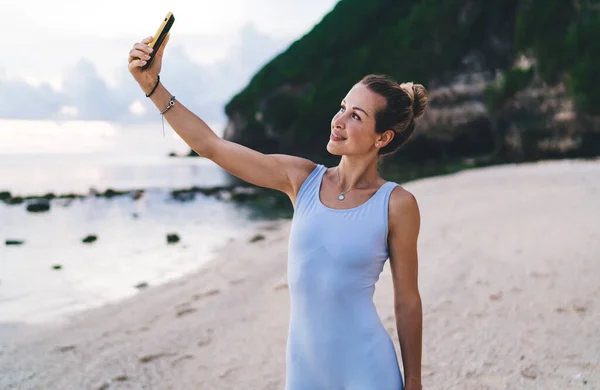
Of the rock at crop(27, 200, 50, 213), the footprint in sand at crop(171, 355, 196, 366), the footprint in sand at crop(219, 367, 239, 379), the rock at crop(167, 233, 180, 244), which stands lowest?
the rock at crop(27, 200, 50, 213)

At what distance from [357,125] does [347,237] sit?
0.51 meters

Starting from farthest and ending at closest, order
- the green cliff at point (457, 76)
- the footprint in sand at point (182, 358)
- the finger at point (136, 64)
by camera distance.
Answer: the green cliff at point (457, 76) → the footprint in sand at point (182, 358) → the finger at point (136, 64)

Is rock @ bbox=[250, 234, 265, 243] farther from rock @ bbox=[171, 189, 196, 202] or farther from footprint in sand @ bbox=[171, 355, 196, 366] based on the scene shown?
rock @ bbox=[171, 189, 196, 202]

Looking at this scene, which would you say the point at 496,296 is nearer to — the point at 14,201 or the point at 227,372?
the point at 227,372

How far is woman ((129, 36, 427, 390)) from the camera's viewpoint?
2.12m

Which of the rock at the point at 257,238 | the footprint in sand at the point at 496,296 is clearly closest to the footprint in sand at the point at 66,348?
the footprint in sand at the point at 496,296

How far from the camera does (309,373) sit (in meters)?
2.18

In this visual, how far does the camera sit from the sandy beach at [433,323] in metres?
4.91

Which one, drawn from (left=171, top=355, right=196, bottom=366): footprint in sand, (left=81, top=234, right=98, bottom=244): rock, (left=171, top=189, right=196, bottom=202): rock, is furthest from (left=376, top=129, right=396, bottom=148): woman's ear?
(left=171, top=189, right=196, bottom=202): rock

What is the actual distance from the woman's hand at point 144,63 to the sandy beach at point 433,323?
340 centimetres

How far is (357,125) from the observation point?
2.32 m

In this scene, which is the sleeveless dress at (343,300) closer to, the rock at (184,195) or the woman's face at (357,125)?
the woman's face at (357,125)

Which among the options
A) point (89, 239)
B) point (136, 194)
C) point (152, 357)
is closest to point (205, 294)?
point (152, 357)

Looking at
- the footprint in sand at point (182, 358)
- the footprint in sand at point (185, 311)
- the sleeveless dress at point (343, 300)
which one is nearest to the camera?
the sleeveless dress at point (343, 300)
